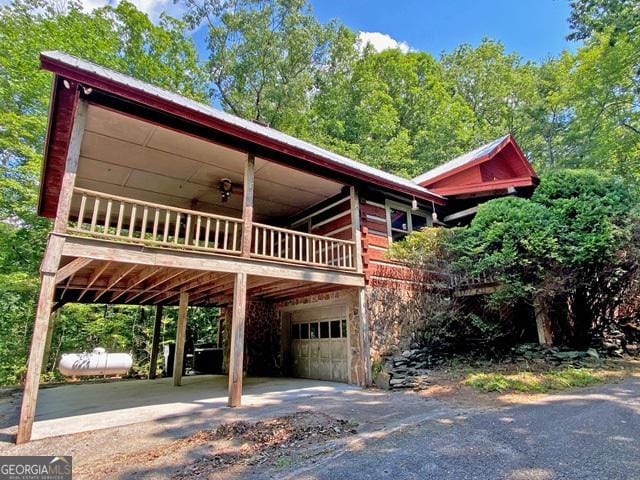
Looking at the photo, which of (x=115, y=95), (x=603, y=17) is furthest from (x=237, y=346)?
(x=603, y=17)

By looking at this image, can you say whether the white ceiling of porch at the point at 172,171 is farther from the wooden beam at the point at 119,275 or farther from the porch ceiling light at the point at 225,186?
the wooden beam at the point at 119,275

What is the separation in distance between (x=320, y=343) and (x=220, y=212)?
4.99 metres

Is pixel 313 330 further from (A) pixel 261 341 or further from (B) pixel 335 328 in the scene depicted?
(A) pixel 261 341

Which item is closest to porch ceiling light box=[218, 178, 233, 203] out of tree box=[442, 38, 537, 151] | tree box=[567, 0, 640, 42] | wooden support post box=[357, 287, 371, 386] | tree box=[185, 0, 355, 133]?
wooden support post box=[357, 287, 371, 386]

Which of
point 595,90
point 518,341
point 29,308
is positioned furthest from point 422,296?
point 595,90

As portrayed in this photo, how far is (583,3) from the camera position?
36.3 ft

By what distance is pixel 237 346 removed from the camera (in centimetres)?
646

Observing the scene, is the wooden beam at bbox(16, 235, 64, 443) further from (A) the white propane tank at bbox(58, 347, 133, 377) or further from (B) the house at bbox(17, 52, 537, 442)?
(A) the white propane tank at bbox(58, 347, 133, 377)

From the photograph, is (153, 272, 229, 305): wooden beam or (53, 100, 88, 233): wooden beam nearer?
(53, 100, 88, 233): wooden beam

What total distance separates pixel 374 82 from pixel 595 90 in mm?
12200

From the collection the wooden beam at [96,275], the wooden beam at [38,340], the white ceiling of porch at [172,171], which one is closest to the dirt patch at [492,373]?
the white ceiling of porch at [172,171]

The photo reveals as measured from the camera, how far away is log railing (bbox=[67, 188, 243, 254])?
18.0ft

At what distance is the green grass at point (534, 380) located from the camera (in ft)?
21.8

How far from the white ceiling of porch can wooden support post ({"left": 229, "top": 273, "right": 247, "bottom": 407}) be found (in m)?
2.83
